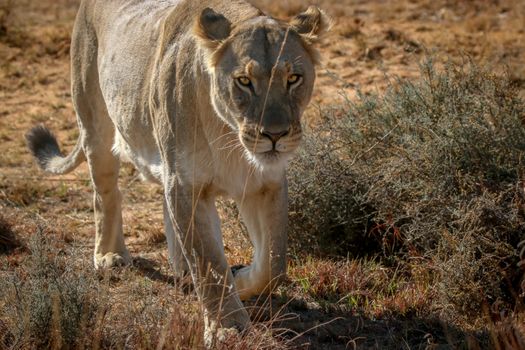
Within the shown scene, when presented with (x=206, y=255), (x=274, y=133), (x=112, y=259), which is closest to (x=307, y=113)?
(x=112, y=259)

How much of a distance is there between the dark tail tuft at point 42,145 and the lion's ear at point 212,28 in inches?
108

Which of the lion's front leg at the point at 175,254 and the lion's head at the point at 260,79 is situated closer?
the lion's head at the point at 260,79

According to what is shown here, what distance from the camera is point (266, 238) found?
4684mm

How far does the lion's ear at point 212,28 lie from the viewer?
14.5 feet

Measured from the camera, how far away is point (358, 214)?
5.66 metres

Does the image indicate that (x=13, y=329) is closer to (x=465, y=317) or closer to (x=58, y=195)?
→ (x=465, y=317)

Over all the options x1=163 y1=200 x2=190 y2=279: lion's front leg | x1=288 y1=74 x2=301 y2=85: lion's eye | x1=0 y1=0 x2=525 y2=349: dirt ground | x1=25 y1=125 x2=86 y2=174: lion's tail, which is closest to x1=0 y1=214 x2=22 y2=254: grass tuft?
x1=0 y1=0 x2=525 y2=349: dirt ground

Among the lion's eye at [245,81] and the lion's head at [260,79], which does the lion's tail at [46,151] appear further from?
the lion's eye at [245,81]

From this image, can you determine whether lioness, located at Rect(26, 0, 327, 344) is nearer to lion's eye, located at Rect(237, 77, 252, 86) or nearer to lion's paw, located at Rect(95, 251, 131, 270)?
lion's eye, located at Rect(237, 77, 252, 86)

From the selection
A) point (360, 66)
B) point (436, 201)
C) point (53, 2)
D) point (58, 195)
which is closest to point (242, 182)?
point (436, 201)

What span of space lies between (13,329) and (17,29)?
830 cm

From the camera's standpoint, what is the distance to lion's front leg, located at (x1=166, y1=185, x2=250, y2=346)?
14.4 feet

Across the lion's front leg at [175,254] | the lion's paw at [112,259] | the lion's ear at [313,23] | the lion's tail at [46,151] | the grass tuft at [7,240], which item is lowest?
the lion's paw at [112,259]

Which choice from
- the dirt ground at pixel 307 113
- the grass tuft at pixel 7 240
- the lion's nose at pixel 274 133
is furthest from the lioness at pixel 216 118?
the grass tuft at pixel 7 240
